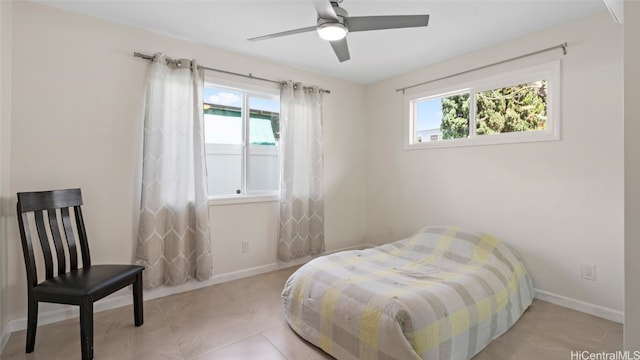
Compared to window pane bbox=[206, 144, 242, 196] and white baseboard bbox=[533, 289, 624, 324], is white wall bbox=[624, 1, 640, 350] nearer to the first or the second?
white baseboard bbox=[533, 289, 624, 324]

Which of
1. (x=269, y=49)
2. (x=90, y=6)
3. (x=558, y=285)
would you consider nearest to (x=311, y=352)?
(x=558, y=285)

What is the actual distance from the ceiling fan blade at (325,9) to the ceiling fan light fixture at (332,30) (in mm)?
51

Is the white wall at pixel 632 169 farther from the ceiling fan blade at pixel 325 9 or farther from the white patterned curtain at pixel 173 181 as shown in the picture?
the white patterned curtain at pixel 173 181

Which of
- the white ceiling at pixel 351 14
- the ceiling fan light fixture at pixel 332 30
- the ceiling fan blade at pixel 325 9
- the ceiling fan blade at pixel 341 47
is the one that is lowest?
the ceiling fan light fixture at pixel 332 30

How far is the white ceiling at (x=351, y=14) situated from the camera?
2330 mm

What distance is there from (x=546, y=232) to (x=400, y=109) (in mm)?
2211

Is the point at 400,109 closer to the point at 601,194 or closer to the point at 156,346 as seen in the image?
the point at 601,194

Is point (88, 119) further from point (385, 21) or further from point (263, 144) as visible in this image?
point (385, 21)

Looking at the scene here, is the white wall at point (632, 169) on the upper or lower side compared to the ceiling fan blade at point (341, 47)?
lower

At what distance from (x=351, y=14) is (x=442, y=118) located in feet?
6.03

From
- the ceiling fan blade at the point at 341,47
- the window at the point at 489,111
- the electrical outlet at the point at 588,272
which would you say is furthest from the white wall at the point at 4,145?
the electrical outlet at the point at 588,272

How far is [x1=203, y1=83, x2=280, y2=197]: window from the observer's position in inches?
127

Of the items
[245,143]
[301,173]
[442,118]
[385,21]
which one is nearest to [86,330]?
[245,143]

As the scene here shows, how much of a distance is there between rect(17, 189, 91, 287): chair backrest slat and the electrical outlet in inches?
163
